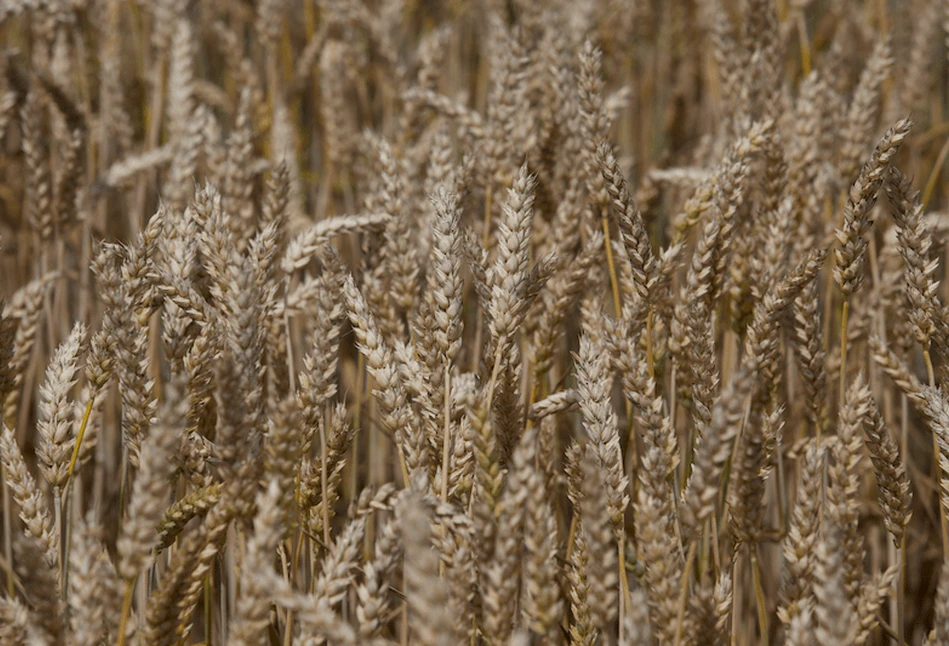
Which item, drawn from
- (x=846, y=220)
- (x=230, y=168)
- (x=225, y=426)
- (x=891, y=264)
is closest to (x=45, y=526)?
(x=225, y=426)

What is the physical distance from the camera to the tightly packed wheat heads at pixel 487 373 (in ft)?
3.29

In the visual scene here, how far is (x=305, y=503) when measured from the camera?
1.29 meters

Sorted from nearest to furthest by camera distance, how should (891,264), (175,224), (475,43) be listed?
(175,224) < (891,264) < (475,43)

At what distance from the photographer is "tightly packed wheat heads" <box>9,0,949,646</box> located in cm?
100

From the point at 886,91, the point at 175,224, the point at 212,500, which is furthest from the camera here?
the point at 886,91

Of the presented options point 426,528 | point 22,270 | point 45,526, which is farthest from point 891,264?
point 22,270

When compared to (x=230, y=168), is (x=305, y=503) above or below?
below

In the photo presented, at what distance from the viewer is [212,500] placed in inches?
44.1

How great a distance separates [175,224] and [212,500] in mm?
483

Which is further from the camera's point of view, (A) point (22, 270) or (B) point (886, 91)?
(B) point (886, 91)

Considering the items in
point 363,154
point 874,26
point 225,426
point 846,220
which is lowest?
point 225,426

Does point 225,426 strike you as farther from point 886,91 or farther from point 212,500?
point 886,91

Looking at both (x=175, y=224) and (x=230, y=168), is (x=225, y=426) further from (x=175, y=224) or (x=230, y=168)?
(x=230, y=168)

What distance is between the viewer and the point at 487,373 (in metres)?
1.33
